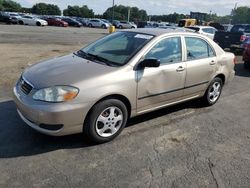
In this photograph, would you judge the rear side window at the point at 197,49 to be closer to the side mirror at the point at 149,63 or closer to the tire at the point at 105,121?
the side mirror at the point at 149,63

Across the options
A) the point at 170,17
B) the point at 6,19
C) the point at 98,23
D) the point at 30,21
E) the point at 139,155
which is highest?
the point at 139,155

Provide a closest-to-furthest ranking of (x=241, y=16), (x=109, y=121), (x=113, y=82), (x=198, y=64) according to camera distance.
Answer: (x=113, y=82), (x=109, y=121), (x=198, y=64), (x=241, y=16)

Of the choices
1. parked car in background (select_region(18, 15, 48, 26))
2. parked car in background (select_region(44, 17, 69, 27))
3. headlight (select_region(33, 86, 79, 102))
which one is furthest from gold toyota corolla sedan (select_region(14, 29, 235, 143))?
parked car in background (select_region(44, 17, 69, 27))

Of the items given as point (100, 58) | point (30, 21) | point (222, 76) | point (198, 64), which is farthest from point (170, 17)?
point (100, 58)

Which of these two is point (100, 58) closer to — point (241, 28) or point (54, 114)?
point (54, 114)

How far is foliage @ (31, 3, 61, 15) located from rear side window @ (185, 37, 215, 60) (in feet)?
300

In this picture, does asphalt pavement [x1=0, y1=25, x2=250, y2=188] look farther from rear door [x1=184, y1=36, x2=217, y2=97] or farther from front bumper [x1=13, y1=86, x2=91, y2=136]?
rear door [x1=184, y1=36, x2=217, y2=97]

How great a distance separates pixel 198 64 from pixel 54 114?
9.54 feet

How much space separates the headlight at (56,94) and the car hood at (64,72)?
0.07 m

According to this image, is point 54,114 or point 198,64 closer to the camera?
point 54,114

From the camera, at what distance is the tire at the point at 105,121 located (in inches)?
150

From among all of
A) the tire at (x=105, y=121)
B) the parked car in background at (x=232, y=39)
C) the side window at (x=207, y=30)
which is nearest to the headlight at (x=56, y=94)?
the tire at (x=105, y=121)

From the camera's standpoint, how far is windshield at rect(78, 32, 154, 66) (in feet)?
14.2

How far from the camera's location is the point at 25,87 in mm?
3898
